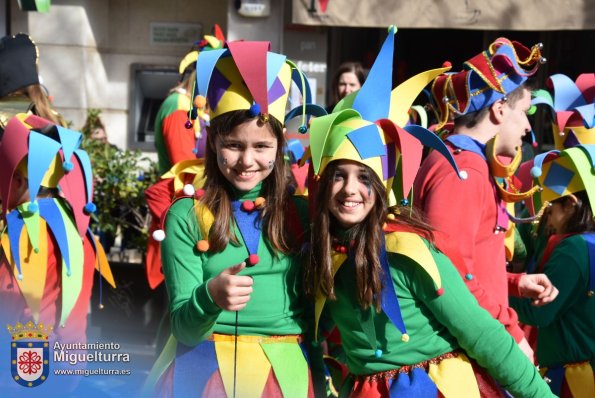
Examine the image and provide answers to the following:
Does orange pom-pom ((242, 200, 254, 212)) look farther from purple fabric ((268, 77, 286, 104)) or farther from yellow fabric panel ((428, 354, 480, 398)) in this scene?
yellow fabric panel ((428, 354, 480, 398))

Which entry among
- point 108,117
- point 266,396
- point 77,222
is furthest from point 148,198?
point 108,117

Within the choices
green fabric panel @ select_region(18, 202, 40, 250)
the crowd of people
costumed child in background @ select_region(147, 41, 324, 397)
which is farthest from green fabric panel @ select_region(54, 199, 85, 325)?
costumed child in background @ select_region(147, 41, 324, 397)

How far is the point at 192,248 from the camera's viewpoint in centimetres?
284

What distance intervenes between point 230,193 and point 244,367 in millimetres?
555

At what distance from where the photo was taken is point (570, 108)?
4.41m

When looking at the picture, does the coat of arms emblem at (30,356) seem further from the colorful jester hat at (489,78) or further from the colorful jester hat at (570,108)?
the colorful jester hat at (570,108)

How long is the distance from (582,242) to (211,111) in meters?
1.58

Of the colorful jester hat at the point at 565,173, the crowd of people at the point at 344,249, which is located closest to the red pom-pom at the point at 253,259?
the crowd of people at the point at 344,249

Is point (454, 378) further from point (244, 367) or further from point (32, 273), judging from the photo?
point (32, 273)

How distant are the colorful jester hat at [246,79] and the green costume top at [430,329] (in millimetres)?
544

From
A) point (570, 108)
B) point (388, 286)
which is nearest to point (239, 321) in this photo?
point (388, 286)

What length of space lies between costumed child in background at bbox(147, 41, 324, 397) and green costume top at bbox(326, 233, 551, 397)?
191 millimetres

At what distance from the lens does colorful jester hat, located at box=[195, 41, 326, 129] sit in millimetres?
2828

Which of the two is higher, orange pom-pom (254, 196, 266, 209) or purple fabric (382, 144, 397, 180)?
purple fabric (382, 144, 397, 180)
